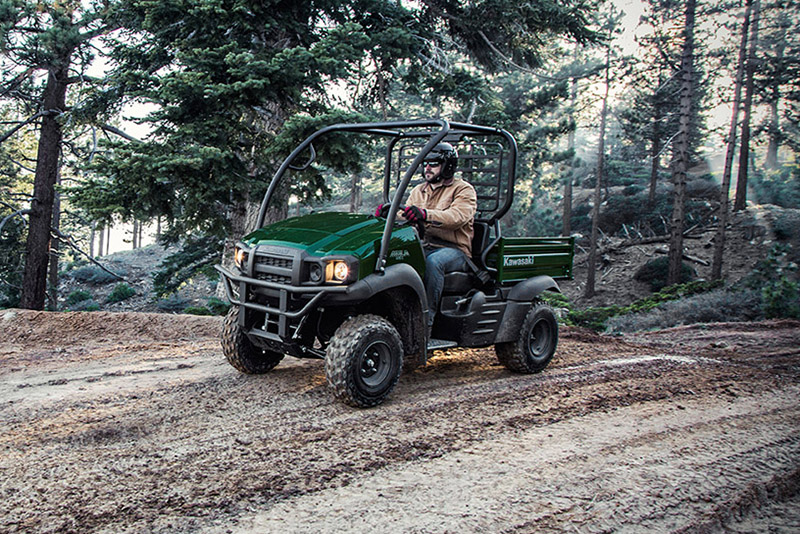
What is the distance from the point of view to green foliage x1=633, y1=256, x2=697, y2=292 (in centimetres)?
1998

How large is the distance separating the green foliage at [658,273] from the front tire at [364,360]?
17.2 m

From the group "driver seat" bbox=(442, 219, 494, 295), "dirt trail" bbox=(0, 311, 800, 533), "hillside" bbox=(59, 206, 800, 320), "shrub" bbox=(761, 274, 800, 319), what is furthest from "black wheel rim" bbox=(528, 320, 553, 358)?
"hillside" bbox=(59, 206, 800, 320)

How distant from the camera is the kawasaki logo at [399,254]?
Answer: 4956mm

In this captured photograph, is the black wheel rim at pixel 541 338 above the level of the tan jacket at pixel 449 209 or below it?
below

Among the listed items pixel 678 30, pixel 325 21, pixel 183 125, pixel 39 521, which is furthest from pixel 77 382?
pixel 678 30

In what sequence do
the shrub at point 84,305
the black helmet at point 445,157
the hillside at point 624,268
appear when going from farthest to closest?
the shrub at point 84,305
the hillside at point 624,268
the black helmet at point 445,157

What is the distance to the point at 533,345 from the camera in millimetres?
6520

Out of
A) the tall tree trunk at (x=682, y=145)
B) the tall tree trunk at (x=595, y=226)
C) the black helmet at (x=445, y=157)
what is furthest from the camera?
the tall tree trunk at (x=595, y=226)

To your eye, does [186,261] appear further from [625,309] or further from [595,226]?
[595,226]

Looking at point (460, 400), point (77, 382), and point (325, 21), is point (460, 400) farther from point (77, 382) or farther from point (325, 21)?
point (325, 21)

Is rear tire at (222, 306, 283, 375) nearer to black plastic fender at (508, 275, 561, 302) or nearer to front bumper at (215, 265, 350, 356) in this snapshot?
front bumper at (215, 265, 350, 356)

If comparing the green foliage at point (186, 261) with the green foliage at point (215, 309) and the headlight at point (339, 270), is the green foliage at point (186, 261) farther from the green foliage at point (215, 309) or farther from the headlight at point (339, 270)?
the headlight at point (339, 270)

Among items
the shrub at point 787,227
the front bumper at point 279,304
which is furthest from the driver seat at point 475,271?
the shrub at point 787,227

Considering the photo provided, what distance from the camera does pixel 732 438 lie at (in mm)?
4453
